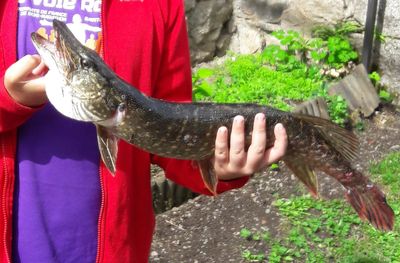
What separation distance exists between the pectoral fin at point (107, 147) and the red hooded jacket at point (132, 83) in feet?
0.38

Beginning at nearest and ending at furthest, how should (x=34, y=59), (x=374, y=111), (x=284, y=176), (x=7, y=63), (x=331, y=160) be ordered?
(x=34, y=59)
(x=7, y=63)
(x=331, y=160)
(x=284, y=176)
(x=374, y=111)

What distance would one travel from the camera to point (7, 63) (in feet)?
5.73

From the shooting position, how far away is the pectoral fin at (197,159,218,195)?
193cm

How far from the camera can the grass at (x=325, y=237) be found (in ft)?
12.5

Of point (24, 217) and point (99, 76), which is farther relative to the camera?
point (24, 217)

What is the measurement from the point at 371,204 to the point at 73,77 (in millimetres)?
1173

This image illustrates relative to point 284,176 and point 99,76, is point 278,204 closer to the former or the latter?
point 284,176

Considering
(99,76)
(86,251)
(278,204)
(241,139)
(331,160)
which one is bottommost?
(278,204)

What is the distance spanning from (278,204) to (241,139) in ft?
8.10

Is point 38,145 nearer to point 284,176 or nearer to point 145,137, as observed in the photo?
point 145,137

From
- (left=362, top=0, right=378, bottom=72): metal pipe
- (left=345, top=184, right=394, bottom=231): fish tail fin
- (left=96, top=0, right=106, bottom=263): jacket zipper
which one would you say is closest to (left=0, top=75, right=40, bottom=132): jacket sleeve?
(left=96, top=0, right=106, bottom=263): jacket zipper

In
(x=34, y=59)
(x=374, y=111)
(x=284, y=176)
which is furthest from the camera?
(x=374, y=111)

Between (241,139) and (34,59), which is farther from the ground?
(34,59)

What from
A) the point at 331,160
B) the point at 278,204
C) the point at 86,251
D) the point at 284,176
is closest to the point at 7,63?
the point at 86,251
